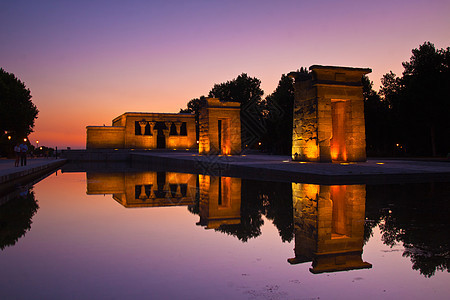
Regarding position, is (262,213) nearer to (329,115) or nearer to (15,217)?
(15,217)

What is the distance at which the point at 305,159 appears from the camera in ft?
57.9

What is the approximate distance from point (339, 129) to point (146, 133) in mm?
32351

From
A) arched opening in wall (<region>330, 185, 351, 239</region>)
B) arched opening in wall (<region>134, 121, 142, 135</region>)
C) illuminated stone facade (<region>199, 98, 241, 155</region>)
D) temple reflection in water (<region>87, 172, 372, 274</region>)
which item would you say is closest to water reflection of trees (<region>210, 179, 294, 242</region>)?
temple reflection in water (<region>87, 172, 372, 274</region>)

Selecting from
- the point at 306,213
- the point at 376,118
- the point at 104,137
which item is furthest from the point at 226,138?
the point at 306,213

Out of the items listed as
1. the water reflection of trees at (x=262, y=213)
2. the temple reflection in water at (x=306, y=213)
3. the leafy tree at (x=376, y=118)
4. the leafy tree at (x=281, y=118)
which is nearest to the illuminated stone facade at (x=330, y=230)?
the temple reflection in water at (x=306, y=213)

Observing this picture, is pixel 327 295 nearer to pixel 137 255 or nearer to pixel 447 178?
pixel 137 255

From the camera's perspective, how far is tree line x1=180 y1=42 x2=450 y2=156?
29.4 meters

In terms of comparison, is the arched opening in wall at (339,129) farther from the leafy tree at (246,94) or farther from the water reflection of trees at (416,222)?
the leafy tree at (246,94)

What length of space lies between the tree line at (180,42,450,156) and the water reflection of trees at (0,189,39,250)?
2373cm

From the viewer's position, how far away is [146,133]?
154 feet

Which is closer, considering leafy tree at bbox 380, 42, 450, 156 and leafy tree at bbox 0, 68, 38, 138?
leafy tree at bbox 380, 42, 450, 156

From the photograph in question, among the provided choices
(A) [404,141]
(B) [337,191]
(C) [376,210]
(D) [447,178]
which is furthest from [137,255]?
(A) [404,141]

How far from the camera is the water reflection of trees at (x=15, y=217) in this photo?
183 inches

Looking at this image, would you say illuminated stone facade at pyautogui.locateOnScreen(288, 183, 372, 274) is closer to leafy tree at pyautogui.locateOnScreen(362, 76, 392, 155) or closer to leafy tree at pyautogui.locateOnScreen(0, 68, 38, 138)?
leafy tree at pyautogui.locateOnScreen(362, 76, 392, 155)
